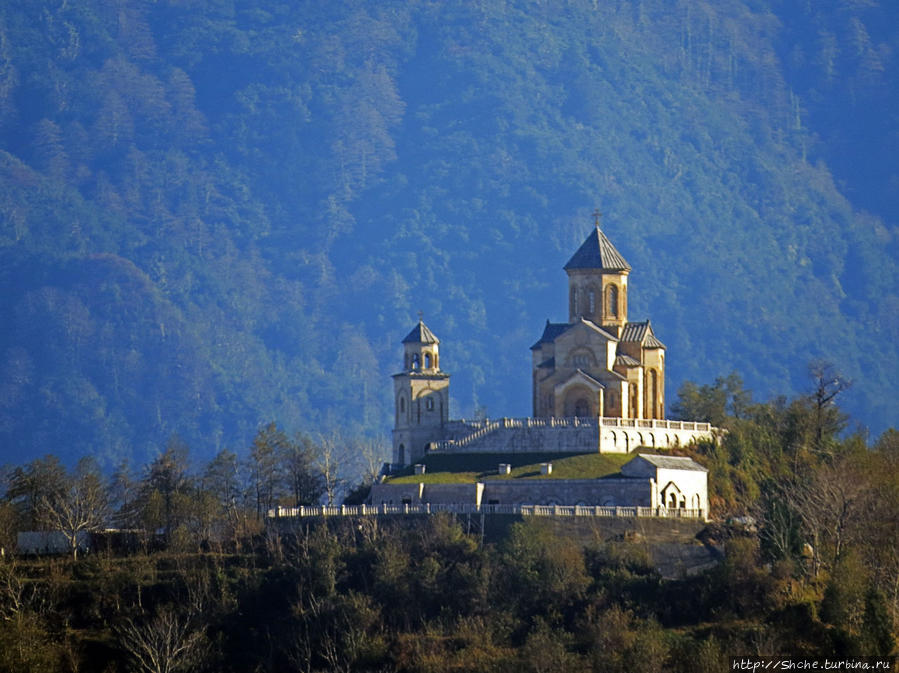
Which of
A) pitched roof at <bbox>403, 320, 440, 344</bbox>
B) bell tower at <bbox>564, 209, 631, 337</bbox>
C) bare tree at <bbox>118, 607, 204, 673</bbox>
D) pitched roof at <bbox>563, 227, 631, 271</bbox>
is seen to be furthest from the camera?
pitched roof at <bbox>563, 227, 631, 271</bbox>

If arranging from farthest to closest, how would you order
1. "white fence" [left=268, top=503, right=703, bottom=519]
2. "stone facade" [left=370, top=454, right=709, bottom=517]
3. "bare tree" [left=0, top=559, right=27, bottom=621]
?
"stone facade" [left=370, top=454, right=709, bottom=517], "white fence" [left=268, top=503, right=703, bottom=519], "bare tree" [left=0, top=559, right=27, bottom=621]

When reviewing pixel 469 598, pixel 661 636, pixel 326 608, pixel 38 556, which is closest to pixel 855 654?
pixel 661 636

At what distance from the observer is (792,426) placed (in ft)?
357

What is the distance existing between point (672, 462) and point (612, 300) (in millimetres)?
16239

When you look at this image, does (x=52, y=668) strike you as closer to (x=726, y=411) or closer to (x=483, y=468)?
(x=483, y=468)

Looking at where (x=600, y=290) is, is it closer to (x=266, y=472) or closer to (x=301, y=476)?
(x=301, y=476)

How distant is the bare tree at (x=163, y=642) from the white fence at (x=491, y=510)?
9.34 m

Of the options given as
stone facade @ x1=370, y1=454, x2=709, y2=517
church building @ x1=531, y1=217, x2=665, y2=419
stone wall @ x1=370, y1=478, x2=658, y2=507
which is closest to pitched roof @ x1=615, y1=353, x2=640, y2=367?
church building @ x1=531, y1=217, x2=665, y2=419

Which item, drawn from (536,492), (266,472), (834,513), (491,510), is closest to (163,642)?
(491,510)

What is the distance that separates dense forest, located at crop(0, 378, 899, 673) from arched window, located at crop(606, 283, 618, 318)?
16566mm

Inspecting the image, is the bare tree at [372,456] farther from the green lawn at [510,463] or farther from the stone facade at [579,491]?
the stone facade at [579,491]

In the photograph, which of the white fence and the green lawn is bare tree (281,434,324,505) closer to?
the green lawn

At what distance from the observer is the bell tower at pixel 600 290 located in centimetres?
11044

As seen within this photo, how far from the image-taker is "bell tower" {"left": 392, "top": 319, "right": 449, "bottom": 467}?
107750 mm
